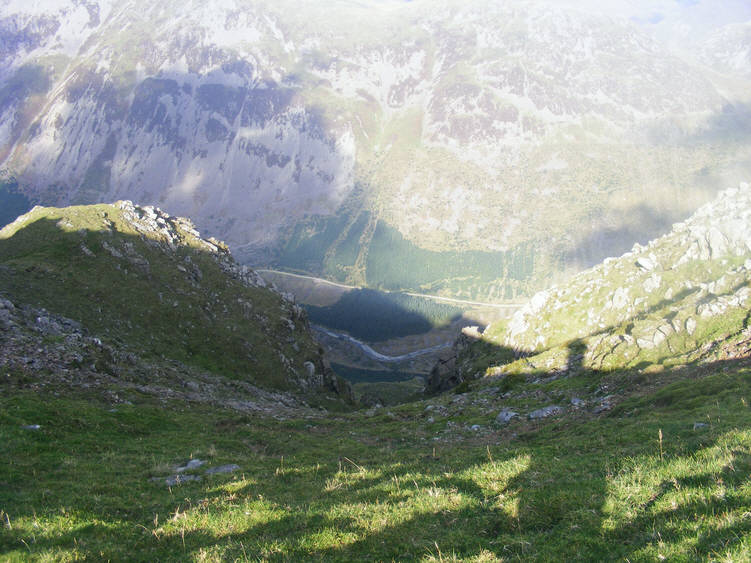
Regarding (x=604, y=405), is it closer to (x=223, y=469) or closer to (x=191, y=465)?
(x=223, y=469)

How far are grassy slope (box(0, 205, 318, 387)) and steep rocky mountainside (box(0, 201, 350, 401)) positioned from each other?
0.21 meters

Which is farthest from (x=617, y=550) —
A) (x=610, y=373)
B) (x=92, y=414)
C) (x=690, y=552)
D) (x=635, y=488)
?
(x=610, y=373)

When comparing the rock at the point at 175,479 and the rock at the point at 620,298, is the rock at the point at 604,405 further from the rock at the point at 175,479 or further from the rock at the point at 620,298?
the rock at the point at 620,298

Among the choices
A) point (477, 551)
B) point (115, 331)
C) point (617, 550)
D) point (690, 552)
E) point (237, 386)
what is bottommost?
point (237, 386)

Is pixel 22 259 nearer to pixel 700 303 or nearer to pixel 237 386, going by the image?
pixel 237 386

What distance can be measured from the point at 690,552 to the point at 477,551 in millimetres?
4218

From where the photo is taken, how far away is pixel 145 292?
6650 centimetres

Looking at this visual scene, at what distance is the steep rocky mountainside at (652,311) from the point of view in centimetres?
3941

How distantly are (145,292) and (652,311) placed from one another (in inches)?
3022

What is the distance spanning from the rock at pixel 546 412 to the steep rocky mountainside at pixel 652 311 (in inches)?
415

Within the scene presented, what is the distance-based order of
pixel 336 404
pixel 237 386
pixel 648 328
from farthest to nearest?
pixel 336 404
pixel 237 386
pixel 648 328

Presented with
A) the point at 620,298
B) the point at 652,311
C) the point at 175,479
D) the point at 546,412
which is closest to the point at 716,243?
the point at 652,311

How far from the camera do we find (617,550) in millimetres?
8633

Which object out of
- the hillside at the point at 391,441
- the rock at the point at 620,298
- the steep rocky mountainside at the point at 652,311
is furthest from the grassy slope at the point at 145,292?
the rock at the point at 620,298
